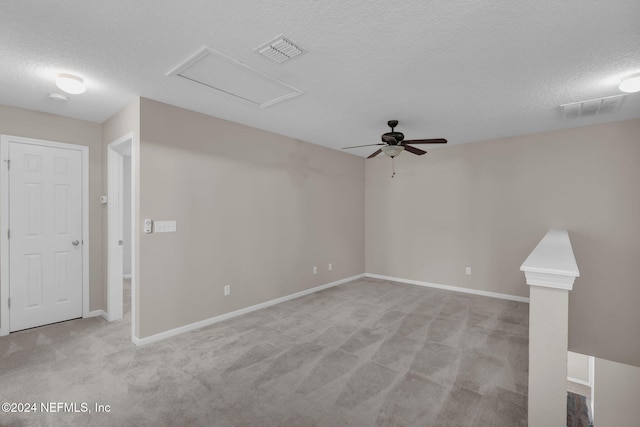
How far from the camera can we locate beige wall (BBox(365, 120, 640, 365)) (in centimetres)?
388

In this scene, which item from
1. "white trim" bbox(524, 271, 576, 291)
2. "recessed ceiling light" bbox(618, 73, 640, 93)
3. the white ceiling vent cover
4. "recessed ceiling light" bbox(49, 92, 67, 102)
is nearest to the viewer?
"white trim" bbox(524, 271, 576, 291)

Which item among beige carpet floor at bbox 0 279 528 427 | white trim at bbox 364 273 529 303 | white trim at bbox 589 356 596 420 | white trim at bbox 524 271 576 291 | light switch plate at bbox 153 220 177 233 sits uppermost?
light switch plate at bbox 153 220 177 233

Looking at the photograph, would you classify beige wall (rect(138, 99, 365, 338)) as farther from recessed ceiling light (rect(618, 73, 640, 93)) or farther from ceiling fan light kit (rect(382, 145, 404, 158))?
recessed ceiling light (rect(618, 73, 640, 93))

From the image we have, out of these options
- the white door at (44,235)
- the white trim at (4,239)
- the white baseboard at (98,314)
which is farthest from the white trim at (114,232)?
the white trim at (4,239)

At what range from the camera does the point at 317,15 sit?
181cm

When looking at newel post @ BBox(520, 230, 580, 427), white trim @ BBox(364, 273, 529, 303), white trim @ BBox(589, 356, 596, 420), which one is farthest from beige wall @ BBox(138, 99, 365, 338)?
white trim @ BBox(589, 356, 596, 420)

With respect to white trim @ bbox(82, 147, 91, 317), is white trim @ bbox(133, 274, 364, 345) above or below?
below

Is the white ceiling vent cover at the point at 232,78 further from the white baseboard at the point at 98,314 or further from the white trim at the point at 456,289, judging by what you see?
the white trim at the point at 456,289

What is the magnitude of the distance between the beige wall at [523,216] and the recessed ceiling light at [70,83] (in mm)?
4963

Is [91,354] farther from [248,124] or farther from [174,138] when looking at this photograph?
[248,124]

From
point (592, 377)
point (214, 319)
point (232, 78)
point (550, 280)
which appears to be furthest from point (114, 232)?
point (592, 377)

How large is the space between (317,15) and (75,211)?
4.04 meters

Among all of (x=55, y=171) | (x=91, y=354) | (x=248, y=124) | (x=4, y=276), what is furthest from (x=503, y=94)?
(x=4, y=276)

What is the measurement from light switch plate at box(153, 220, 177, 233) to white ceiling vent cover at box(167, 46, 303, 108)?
5.15ft
